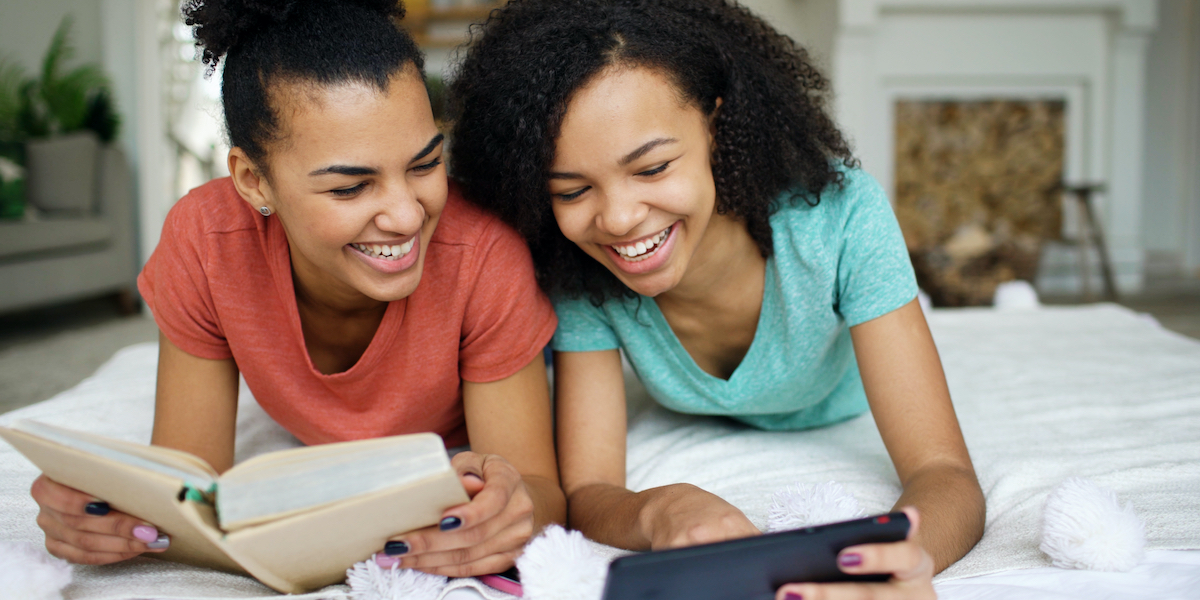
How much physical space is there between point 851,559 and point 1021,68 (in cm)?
491

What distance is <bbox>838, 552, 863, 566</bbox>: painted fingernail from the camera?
74 cm

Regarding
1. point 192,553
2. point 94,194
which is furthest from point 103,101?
point 192,553

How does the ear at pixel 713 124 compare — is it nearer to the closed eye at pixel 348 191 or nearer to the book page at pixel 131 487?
the closed eye at pixel 348 191

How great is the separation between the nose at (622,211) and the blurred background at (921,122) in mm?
3646

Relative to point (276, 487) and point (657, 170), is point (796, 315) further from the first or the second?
point (276, 487)

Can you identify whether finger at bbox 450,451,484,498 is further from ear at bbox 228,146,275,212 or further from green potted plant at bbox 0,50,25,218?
green potted plant at bbox 0,50,25,218

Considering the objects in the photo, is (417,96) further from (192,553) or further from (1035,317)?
(1035,317)

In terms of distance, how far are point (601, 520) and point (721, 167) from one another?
524mm

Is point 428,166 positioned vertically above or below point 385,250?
above

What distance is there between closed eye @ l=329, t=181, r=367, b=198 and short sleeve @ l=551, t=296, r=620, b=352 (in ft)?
1.31

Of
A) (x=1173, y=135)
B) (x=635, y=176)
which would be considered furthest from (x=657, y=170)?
(x=1173, y=135)

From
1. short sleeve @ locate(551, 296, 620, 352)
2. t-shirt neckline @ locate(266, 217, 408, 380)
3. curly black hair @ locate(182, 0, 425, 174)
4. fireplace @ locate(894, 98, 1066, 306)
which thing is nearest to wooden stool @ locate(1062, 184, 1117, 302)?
fireplace @ locate(894, 98, 1066, 306)

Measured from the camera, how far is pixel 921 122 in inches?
196

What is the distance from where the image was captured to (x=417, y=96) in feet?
3.57
